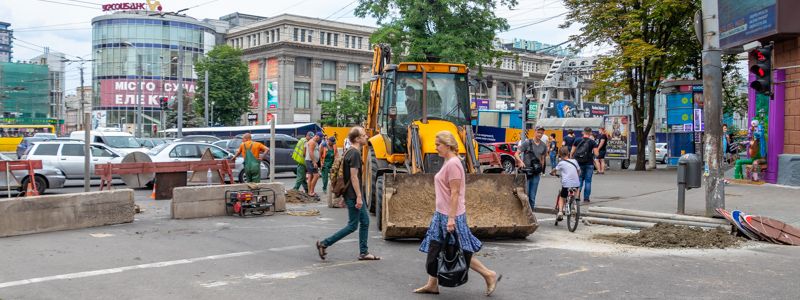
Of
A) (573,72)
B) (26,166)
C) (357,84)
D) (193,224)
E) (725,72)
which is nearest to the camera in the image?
(193,224)

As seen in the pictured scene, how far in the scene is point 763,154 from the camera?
66.0ft

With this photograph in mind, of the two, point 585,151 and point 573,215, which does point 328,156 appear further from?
point 573,215

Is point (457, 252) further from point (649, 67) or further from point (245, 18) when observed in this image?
point (245, 18)

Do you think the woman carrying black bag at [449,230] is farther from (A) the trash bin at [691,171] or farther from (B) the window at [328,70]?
(B) the window at [328,70]

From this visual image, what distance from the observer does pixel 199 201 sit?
518 inches

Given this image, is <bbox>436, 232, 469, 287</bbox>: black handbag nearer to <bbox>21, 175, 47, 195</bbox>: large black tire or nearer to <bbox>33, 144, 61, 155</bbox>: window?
<bbox>21, 175, 47, 195</bbox>: large black tire

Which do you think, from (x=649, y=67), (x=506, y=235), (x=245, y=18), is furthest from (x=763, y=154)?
(x=245, y=18)

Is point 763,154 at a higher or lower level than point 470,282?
higher

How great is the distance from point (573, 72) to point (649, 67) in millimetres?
16783

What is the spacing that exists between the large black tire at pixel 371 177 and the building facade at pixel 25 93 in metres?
99.9

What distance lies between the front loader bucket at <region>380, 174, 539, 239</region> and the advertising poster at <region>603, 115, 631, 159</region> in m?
22.0

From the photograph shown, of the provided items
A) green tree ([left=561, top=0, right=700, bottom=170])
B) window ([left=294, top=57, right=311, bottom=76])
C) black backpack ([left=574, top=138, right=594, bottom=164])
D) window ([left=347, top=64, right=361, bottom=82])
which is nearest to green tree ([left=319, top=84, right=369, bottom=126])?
window ([left=294, top=57, right=311, bottom=76])

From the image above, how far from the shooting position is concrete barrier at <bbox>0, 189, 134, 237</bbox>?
10688 millimetres

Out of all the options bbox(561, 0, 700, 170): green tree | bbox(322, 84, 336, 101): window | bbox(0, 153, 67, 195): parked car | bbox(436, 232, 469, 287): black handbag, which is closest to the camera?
bbox(436, 232, 469, 287): black handbag
